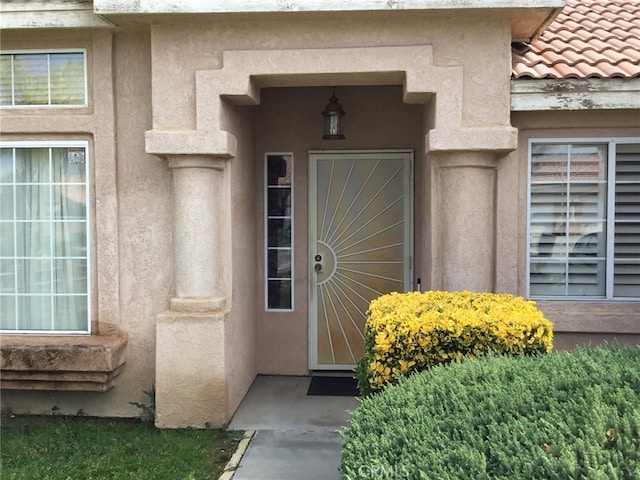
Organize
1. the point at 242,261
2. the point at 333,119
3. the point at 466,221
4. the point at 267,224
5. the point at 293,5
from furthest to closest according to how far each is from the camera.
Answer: the point at 267,224 < the point at 333,119 < the point at 242,261 < the point at 466,221 < the point at 293,5

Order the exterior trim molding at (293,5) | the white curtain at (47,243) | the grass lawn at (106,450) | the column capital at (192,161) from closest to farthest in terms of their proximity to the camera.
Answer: the grass lawn at (106,450), the exterior trim molding at (293,5), the column capital at (192,161), the white curtain at (47,243)

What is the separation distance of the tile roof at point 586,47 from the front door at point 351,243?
6.41ft

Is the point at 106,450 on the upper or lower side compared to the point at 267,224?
lower

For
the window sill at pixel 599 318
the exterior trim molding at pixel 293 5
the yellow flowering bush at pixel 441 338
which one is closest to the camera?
the yellow flowering bush at pixel 441 338

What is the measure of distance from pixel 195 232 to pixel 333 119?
83.9 inches

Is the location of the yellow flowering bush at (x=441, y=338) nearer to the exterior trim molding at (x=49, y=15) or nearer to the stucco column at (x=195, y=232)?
the stucco column at (x=195, y=232)

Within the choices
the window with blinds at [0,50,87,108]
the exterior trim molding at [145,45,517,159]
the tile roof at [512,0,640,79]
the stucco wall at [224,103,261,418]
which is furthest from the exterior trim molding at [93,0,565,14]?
the stucco wall at [224,103,261,418]

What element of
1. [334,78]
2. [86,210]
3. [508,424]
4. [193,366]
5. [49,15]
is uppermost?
[49,15]

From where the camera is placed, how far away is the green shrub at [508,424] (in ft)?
7.21

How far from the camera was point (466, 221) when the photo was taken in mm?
4887

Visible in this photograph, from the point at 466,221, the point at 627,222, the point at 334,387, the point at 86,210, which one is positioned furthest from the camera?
the point at 334,387

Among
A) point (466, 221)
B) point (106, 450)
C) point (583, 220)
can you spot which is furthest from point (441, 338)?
point (106, 450)

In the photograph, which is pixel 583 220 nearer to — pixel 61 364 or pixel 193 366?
pixel 193 366

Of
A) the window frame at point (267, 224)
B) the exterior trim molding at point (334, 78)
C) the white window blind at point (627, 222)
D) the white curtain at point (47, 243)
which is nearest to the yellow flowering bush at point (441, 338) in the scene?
the exterior trim molding at point (334, 78)
